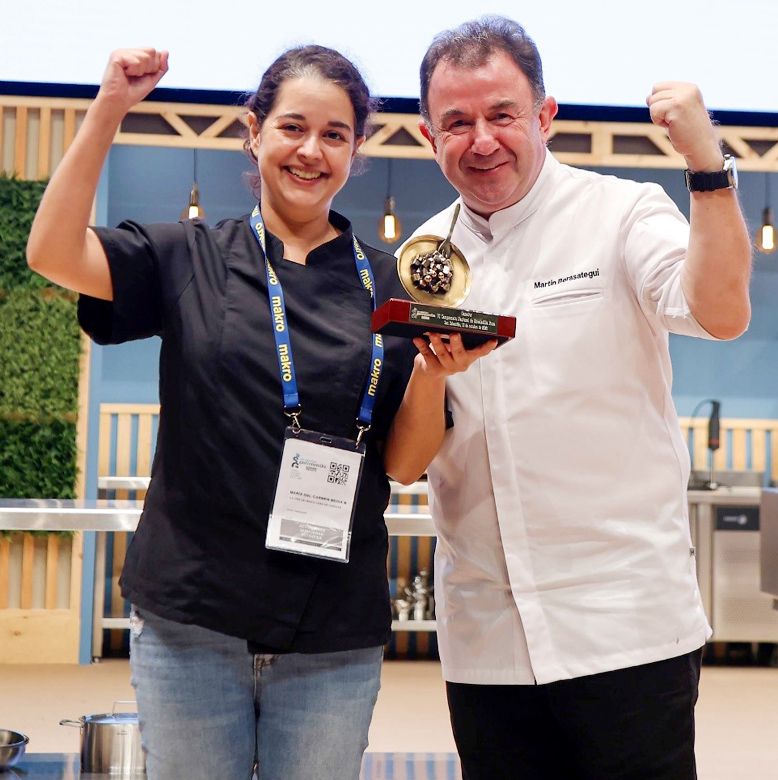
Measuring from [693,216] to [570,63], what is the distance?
4.71 metres

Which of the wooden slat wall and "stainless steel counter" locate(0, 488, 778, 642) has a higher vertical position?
the wooden slat wall

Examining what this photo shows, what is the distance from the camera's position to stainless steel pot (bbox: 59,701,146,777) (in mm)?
3375

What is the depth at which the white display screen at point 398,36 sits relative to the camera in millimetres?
5750

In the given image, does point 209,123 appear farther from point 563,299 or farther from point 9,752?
point 563,299

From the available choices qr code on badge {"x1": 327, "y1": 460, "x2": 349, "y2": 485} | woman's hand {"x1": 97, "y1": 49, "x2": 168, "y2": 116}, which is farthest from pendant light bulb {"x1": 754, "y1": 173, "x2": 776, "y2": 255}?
woman's hand {"x1": 97, "y1": 49, "x2": 168, "y2": 116}

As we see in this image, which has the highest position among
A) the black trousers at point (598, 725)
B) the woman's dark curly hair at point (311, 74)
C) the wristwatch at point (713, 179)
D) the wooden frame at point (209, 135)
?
the wooden frame at point (209, 135)

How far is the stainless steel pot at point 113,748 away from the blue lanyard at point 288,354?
212 centimetres

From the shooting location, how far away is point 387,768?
3.52 m

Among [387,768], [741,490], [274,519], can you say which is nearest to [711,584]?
[741,490]

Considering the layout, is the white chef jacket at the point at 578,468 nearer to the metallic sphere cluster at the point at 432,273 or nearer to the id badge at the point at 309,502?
the metallic sphere cluster at the point at 432,273

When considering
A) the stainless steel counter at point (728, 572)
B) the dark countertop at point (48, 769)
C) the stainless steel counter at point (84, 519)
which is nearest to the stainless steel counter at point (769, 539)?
the stainless steel counter at point (728, 572)

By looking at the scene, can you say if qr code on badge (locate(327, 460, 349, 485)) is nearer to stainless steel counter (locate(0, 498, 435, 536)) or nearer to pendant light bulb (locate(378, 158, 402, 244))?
stainless steel counter (locate(0, 498, 435, 536))

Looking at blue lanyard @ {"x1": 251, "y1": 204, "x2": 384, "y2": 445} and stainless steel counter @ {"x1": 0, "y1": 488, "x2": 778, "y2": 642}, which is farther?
stainless steel counter @ {"x1": 0, "y1": 488, "x2": 778, "y2": 642}

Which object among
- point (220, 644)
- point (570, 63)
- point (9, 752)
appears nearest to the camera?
point (220, 644)
